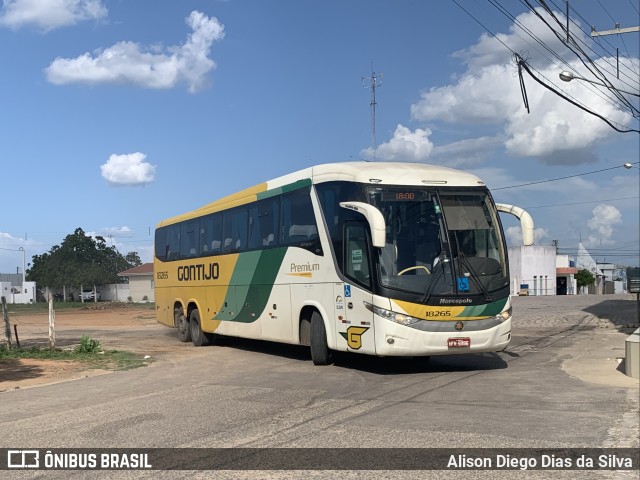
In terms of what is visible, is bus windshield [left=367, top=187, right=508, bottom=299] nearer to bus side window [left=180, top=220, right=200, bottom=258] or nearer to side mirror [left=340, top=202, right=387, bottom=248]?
side mirror [left=340, top=202, right=387, bottom=248]

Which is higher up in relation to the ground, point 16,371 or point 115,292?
point 16,371

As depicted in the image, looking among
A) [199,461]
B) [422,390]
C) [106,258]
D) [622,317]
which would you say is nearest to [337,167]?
[422,390]

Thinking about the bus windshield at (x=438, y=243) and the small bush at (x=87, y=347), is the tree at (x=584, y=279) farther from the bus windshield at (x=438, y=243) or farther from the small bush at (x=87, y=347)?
the bus windshield at (x=438, y=243)

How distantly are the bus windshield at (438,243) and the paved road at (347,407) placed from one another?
1.61 metres

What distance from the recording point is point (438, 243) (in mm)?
11594

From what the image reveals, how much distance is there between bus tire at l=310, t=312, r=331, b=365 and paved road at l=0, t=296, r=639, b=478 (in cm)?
27

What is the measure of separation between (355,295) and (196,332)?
30.4ft

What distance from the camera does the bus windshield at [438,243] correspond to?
11508 mm

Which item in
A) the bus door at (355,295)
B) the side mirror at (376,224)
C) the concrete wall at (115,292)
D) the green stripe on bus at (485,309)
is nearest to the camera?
the side mirror at (376,224)

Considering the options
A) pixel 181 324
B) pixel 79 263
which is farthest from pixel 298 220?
pixel 79 263

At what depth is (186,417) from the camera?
28.3 ft

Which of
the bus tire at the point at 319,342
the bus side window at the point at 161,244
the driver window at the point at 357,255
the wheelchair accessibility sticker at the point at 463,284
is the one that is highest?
the bus side window at the point at 161,244

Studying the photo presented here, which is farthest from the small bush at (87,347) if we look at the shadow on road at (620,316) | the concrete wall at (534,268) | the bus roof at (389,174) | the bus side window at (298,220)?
the concrete wall at (534,268)

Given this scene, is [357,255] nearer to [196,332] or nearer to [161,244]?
[196,332]
